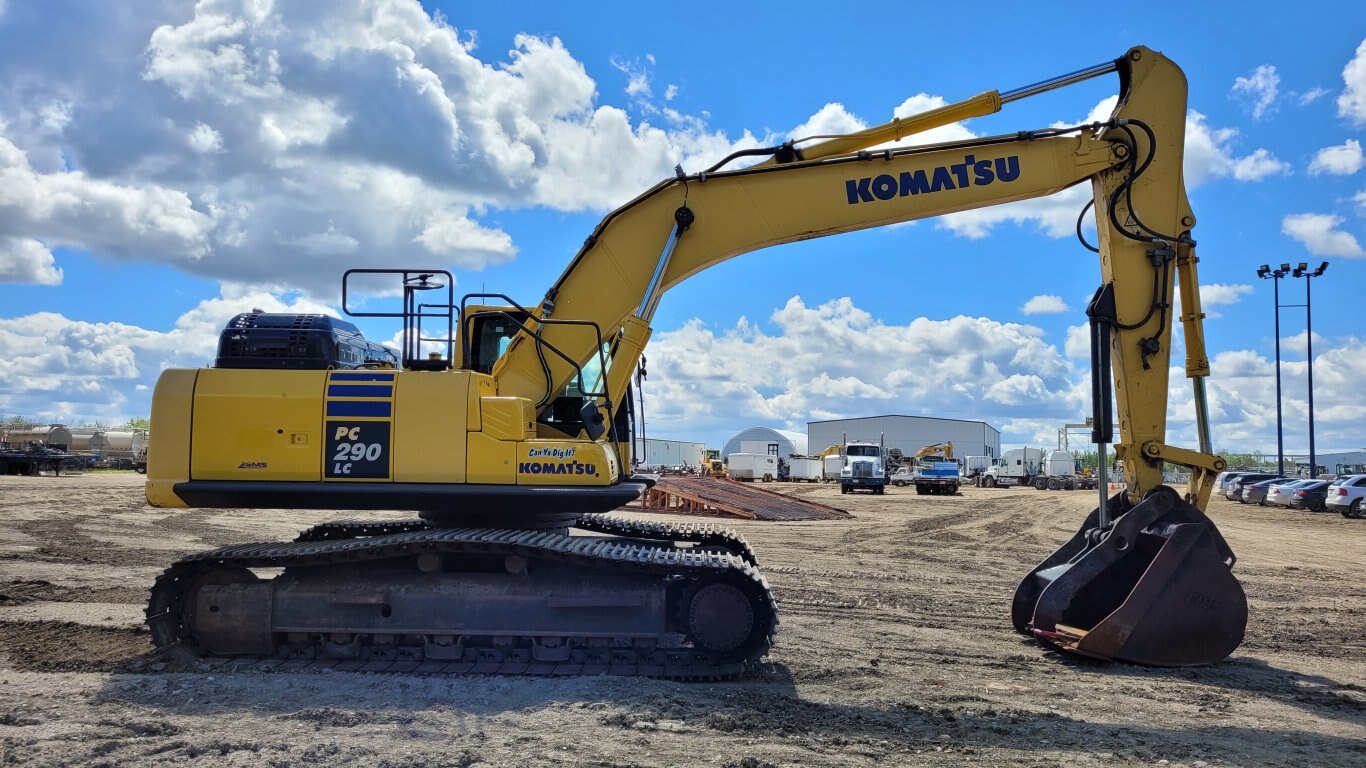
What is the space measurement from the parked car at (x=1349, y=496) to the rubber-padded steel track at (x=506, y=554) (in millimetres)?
34218

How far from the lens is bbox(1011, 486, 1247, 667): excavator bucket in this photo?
809 cm

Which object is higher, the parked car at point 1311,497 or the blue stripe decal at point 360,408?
the blue stripe decal at point 360,408

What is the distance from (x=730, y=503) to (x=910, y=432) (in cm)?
10032

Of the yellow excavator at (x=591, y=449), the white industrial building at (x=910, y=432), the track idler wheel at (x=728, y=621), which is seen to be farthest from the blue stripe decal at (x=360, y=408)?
→ the white industrial building at (x=910, y=432)

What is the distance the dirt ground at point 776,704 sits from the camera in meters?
5.77

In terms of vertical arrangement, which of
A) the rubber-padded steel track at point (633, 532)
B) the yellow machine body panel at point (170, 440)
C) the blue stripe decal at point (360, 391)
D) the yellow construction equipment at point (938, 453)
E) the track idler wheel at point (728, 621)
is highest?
the blue stripe decal at point (360, 391)

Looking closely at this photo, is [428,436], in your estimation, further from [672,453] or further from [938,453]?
[672,453]

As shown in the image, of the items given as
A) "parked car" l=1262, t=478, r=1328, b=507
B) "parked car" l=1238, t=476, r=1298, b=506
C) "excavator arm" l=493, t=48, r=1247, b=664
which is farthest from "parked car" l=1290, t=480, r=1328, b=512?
"excavator arm" l=493, t=48, r=1247, b=664

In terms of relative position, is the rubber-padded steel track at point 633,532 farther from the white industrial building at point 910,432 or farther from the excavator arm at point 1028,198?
the white industrial building at point 910,432

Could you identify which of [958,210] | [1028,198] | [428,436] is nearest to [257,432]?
[428,436]

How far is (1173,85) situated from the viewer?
9.00 metres

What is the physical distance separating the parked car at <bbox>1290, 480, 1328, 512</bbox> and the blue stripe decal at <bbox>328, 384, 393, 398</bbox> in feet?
128

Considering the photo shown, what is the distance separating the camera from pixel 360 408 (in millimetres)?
7969

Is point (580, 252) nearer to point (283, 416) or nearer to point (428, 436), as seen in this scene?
point (428, 436)
